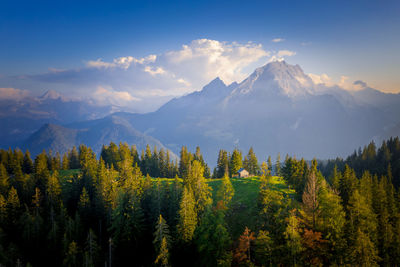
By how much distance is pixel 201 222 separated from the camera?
39.8m

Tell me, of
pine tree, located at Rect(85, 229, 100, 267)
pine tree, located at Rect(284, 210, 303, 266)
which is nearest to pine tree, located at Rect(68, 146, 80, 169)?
pine tree, located at Rect(85, 229, 100, 267)

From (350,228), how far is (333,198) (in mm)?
5274

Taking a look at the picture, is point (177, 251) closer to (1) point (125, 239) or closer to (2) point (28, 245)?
(1) point (125, 239)

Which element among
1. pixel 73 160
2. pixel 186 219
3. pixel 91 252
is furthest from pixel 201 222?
pixel 73 160

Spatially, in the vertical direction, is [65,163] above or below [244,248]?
above

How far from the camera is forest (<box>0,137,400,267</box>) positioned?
3188 cm

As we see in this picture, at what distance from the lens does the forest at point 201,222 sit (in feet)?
105

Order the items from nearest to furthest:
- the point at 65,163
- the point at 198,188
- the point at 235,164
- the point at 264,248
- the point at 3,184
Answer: the point at 264,248 < the point at 198,188 < the point at 3,184 < the point at 235,164 < the point at 65,163

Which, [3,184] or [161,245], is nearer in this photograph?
→ [161,245]

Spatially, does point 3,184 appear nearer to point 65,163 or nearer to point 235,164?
point 65,163

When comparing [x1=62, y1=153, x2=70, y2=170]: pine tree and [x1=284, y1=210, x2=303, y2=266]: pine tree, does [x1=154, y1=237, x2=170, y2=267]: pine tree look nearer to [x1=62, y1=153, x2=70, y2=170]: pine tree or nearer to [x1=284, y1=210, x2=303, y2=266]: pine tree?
[x1=284, y1=210, x2=303, y2=266]: pine tree

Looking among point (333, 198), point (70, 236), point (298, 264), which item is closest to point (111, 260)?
point (70, 236)

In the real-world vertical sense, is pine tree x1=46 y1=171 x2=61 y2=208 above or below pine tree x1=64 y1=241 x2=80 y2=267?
above

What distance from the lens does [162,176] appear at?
92250 millimetres
